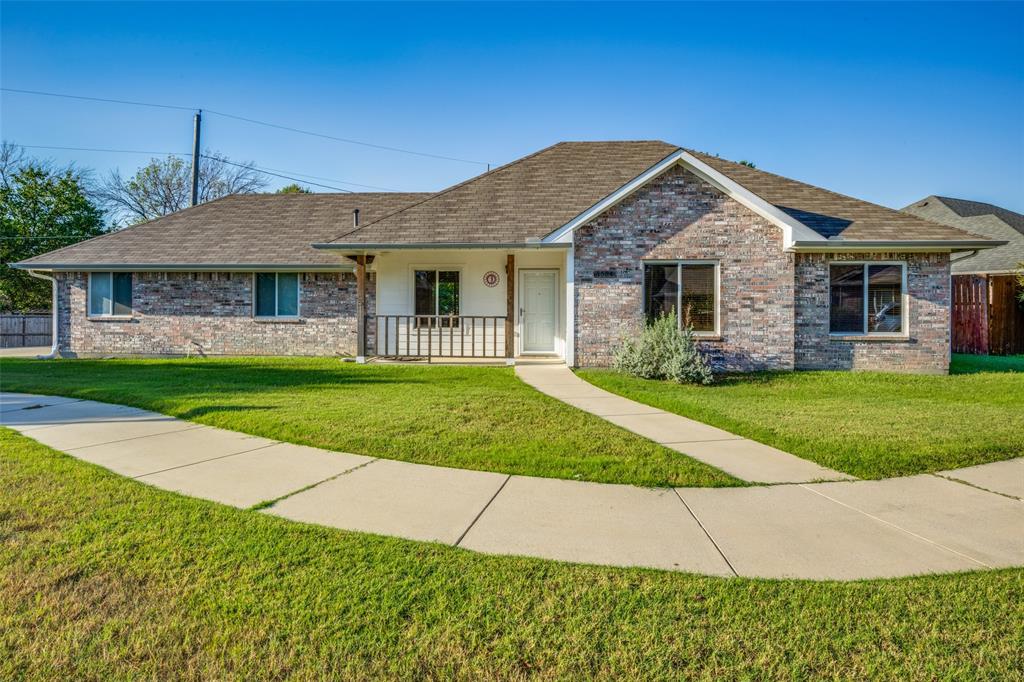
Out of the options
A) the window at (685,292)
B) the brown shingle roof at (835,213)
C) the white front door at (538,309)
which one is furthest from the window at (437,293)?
the brown shingle roof at (835,213)

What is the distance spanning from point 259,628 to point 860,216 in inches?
570

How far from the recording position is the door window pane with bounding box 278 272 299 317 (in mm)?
15094

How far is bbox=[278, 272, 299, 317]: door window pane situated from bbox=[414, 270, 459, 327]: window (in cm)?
356

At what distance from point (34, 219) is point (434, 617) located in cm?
3790

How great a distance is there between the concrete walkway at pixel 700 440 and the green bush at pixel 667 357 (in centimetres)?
170

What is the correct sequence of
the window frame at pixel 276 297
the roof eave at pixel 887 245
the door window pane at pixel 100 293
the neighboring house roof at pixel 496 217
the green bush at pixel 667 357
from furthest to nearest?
1. the door window pane at pixel 100 293
2. the window frame at pixel 276 297
3. the neighboring house roof at pixel 496 217
4. the roof eave at pixel 887 245
5. the green bush at pixel 667 357

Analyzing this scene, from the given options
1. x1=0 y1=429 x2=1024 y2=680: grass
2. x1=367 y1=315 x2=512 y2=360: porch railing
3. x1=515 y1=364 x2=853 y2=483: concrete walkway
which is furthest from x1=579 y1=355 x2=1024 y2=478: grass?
x1=367 y1=315 x2=512 y2=360: porch railing

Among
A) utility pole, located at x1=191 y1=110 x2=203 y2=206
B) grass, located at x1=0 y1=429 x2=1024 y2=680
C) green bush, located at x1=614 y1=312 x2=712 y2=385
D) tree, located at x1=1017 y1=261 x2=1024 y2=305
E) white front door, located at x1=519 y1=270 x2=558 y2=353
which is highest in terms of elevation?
utility pole, located at x1=191 y1=110 x2=203 y2=206

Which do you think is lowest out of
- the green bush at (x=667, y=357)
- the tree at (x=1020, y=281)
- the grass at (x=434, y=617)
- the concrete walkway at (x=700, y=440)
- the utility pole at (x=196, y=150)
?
the grass at (x=434, y=617)

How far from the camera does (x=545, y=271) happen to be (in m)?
14.2

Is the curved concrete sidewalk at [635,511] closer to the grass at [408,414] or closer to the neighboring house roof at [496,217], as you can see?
the grass at [408,414]

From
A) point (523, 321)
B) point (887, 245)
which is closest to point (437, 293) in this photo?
point (523, 321)

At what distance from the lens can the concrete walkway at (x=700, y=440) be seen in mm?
4738

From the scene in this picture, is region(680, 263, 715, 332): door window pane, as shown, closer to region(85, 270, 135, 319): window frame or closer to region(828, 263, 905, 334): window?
region(828, 263, 905, 334): window
